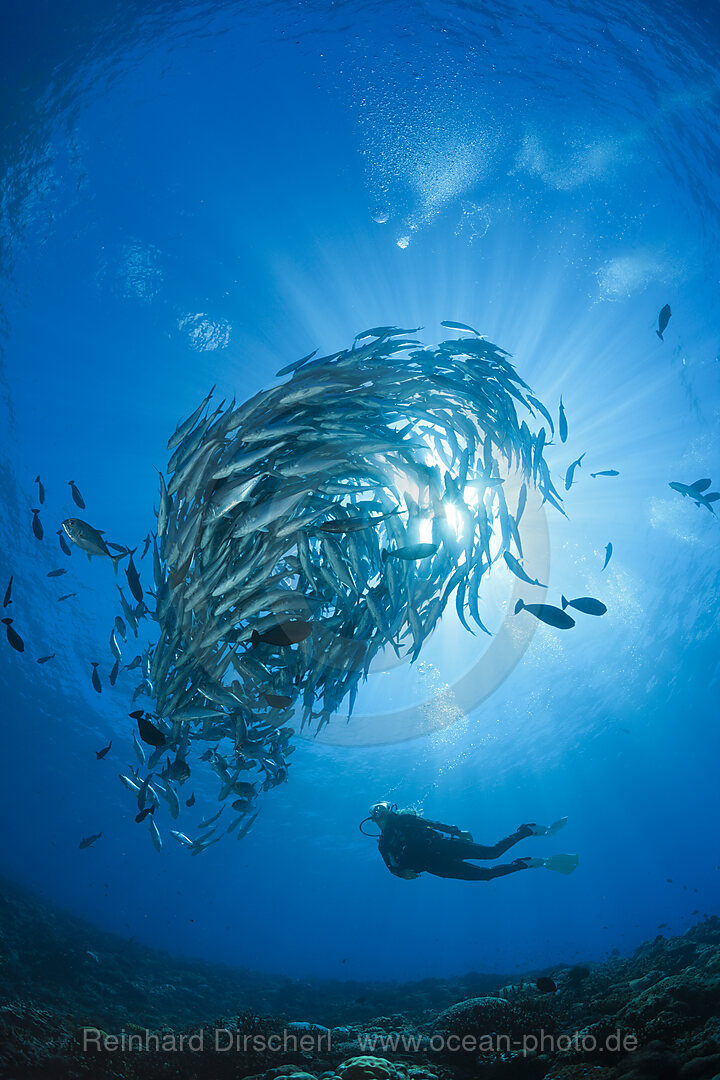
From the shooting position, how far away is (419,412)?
20.7 ft

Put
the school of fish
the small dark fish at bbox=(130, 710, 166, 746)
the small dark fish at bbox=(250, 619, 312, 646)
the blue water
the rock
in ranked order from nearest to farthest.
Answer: the small dark fish at bbox=(250, 619, 312, 646)
the school of fish
the small dark fish at bbox=(130, 710, 166, 746)
the rock
the blue water

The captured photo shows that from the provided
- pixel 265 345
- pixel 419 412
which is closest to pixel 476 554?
pixel 419 412

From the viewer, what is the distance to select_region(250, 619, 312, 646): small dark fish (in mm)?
3787

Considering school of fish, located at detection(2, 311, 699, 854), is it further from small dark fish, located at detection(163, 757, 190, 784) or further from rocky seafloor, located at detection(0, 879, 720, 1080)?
rocky seafloor, located at detection(0, 879, 720, 1080)

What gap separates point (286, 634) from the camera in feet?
12.6

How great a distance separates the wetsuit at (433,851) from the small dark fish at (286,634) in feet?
20.0

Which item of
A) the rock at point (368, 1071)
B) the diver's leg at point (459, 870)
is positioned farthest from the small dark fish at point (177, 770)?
the diver's leg at point (459, 870)

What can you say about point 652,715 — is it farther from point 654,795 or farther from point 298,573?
point 298,573

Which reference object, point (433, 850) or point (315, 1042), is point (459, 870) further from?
point (315, 1042)

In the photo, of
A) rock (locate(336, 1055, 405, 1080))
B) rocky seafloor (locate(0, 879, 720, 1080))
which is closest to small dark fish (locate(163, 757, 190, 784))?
rocky seafloor (locate(0, 879, 720, 1080))

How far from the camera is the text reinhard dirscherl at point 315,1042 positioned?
5434 mm

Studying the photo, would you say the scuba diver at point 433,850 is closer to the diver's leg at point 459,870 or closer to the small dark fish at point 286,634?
the diver's leg at point 459,870

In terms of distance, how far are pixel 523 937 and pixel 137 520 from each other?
334 ft

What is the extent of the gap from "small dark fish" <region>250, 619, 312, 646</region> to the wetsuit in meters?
6.10
